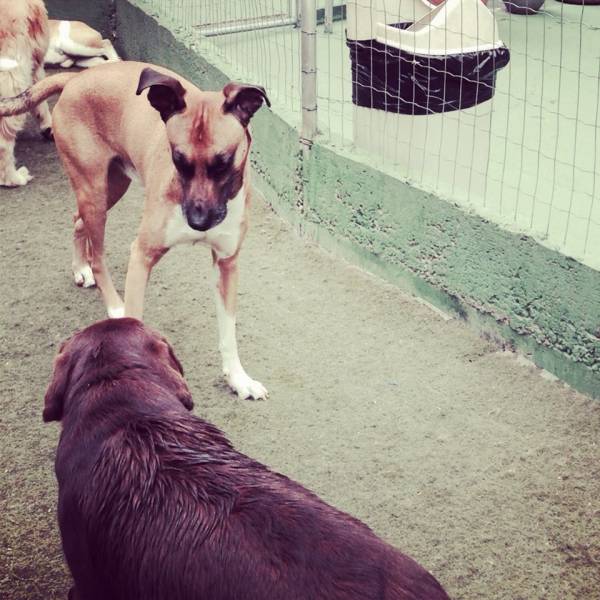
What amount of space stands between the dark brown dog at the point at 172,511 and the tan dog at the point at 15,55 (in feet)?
11.9

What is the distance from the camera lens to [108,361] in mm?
2609

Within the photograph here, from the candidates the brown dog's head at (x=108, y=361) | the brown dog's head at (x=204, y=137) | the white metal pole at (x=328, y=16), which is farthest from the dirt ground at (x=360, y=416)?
the white metal pole at (x=328, y=16)

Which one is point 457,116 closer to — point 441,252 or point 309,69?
point 441,252

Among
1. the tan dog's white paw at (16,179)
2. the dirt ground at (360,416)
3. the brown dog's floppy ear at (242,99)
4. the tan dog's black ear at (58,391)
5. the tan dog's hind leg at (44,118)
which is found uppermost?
the brown dog's floppy ear at (242,99)

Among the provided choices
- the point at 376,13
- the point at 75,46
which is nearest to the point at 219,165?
the point at 376,13

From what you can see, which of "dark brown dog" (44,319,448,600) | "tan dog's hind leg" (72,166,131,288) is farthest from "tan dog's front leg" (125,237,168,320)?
"dark brown dog" (44,319,448,600)

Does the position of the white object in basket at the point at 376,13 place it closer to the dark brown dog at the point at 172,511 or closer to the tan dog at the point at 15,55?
the tan dog at the point at 15,55

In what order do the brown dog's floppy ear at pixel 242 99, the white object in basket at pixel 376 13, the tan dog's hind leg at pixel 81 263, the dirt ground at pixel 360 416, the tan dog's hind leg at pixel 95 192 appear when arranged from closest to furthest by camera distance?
the dirt ground at pixel 360 416, the brown dog's floppy ear at pixel 242 99, the tan dog's hind leg at pixel 95 192, the white object in basket at pixel 376 13, the tan dog's hind leg at pixel 81 263

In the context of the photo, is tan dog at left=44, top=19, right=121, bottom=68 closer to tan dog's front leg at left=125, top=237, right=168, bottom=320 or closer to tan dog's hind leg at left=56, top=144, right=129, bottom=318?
tan dog's hind leg at left=56, top=144, right=129, bottom=318

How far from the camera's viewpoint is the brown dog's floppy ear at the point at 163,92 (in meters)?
3.46

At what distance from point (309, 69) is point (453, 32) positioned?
2.96 feet

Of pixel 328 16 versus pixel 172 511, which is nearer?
pixel 172 511

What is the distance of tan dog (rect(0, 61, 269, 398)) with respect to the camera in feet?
11.7

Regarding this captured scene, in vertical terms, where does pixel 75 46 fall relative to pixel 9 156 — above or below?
above
